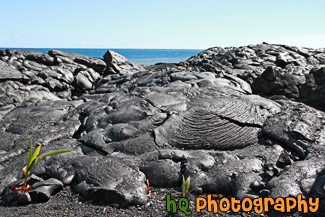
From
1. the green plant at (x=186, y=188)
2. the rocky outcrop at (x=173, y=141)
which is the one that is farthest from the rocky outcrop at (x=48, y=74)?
the green plant at (x=186, y=188)

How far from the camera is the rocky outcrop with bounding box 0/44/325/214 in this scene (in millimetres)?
3504

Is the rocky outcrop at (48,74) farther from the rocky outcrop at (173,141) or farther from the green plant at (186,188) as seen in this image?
the green plant at (186,188)

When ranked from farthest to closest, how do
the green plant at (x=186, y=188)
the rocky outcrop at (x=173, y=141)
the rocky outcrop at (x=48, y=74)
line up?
the rocky outcrop at (x=48, y=74)
the rocky outcrop at (x=173, y=141)
the green plant at (x=186, y=188)

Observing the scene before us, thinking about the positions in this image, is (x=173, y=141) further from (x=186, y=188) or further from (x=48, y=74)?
(x=48, y=74)

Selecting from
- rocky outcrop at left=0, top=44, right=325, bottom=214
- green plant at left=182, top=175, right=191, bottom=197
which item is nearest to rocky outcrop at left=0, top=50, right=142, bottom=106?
rocky outcrop at left=0, top=44, right=325, bottom=214

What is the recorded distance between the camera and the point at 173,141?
166 inches

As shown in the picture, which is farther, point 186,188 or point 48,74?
point 48,74

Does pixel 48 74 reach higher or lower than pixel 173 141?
higher

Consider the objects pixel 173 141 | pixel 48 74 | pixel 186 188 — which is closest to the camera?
pixel 186 188

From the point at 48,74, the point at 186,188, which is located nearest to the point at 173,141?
the point at 186,188

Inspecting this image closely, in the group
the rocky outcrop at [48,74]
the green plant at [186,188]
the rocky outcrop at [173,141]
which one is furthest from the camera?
the rocky outcrop at [48,74]

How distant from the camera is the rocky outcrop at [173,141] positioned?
11.5 feet

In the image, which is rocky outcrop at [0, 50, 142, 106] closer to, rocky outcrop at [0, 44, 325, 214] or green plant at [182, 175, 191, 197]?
rocky outcrop at [0, 44, 325, 214]

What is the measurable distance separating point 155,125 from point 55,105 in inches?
96.4
